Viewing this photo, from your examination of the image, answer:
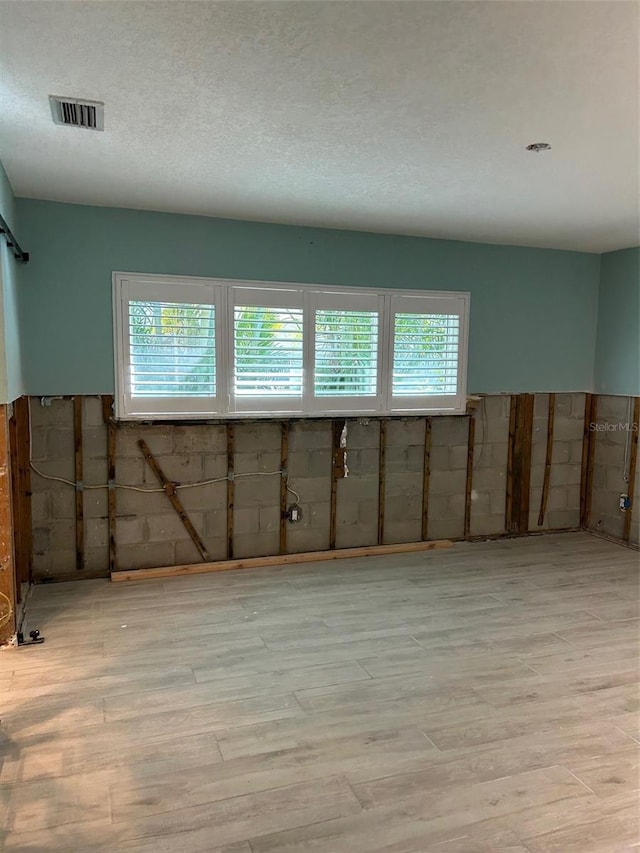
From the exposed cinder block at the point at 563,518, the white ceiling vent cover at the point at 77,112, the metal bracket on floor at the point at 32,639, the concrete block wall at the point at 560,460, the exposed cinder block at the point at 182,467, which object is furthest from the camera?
the exposed cinder block at the point at 563,518

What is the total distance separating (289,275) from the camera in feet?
16.0

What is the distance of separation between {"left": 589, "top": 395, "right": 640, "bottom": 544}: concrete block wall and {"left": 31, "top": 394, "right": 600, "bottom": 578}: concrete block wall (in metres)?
0.20

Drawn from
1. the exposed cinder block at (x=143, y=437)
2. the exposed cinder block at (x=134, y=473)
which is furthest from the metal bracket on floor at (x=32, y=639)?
the exposed cinder block at (x=143, y=437)

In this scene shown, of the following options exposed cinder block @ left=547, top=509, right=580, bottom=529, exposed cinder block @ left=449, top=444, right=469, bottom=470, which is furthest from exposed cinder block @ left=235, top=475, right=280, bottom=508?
exposed cinder block @ left=547, top=509, right=580, bottom=529

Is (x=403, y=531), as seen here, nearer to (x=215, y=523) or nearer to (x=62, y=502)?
(x=215, y=523)

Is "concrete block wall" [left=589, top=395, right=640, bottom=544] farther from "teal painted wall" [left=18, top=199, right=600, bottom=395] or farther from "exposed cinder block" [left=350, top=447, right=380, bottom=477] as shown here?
"exposed cinder block" [left=350, top=447, right=380, bottom=477]

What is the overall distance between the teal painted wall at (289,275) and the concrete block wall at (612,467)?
396mm

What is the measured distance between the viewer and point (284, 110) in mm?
2635

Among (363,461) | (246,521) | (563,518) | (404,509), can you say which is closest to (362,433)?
(363,461)

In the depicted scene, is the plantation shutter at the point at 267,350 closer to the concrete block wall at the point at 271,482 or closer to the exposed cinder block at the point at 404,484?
the concrete block wall at the point at 271,482

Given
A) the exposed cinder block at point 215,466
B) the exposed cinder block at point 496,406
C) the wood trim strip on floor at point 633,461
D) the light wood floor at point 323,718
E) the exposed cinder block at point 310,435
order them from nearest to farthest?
the light wood floor at point 323,718, the exposed cinder block at point 215,466, the exposed cinder block at point 310,435, the wood trim strip on floor at point 633,461, the exposed cinder block at point 496,406

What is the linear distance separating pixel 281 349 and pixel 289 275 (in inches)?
24.3

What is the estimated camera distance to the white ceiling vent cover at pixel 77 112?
8.43 ft

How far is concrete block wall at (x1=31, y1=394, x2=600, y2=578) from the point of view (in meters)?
4.45
